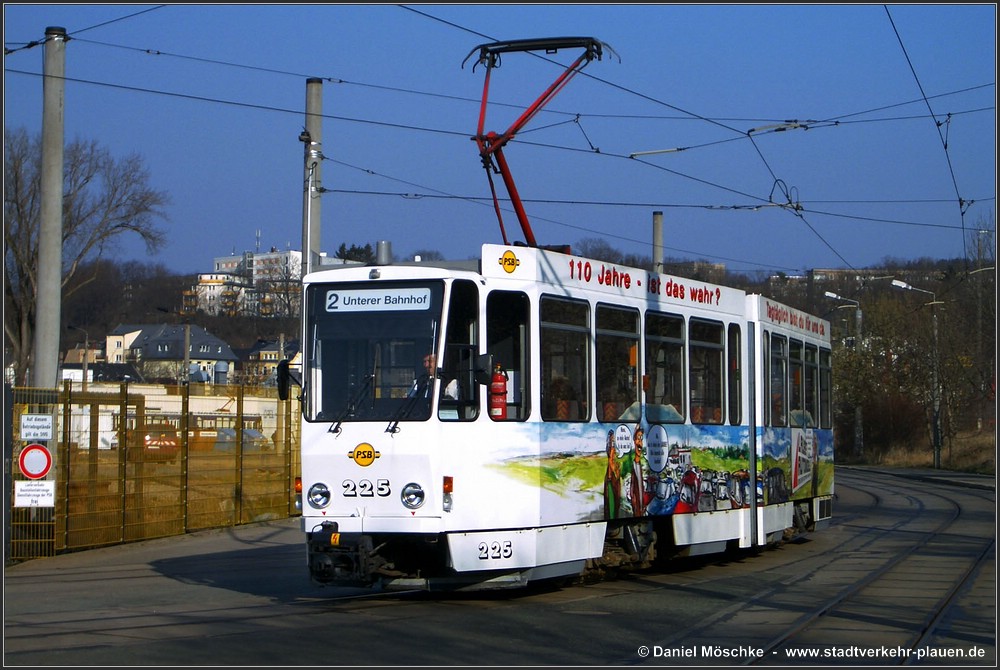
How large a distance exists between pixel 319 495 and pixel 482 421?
1636 mm

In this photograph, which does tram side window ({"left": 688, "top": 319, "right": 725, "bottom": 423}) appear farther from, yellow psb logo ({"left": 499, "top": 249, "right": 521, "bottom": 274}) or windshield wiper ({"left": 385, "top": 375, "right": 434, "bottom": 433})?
windshield wiper ({"left": 385, "top": 375, "right": 434, "bottom": 433})

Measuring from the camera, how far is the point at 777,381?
16.2 meters

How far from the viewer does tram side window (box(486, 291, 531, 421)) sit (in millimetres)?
10875

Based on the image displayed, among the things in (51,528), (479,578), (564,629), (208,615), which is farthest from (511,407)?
(51,528)

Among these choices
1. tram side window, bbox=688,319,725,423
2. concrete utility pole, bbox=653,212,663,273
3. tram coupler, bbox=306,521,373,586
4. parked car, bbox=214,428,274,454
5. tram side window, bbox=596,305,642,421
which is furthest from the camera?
concrete utility pole, bbox=653,212,663,273

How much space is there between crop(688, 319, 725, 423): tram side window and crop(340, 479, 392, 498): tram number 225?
4558 mm

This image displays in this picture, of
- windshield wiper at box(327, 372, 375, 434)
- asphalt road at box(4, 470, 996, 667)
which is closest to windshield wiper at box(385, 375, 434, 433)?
windshield wiper at box(327, 372, 375, 434)

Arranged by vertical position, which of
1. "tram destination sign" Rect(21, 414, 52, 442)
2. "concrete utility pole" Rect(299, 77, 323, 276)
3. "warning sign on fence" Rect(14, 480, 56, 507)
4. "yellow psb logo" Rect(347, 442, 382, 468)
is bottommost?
"warning sign on fence" Rect(14, 480, 56, 507)

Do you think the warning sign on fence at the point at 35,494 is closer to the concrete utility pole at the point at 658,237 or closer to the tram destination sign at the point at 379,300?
the tram destination sign at the point at 379,300

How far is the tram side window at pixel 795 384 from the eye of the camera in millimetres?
16906

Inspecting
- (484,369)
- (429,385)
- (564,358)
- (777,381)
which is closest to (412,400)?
(429,385)

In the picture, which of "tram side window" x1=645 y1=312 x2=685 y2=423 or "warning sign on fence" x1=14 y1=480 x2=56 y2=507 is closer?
"tram side window" x1=645 y1=312 x2=685 y2=423

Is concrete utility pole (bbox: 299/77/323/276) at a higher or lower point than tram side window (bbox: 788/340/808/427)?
higher

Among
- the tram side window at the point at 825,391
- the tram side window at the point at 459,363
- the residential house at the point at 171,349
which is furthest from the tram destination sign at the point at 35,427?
the residential house at the point at 171,349
